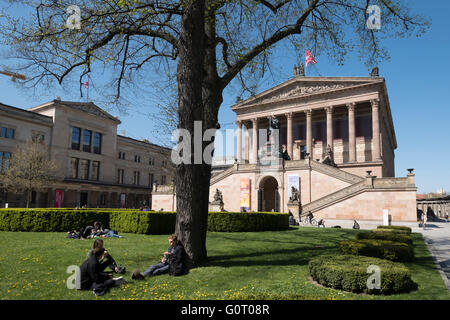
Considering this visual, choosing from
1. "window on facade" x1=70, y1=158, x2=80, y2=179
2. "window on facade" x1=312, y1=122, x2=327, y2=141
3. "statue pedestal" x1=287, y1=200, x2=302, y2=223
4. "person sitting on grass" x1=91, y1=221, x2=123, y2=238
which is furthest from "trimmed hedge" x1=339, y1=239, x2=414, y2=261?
"window on facade" x1=70, y1=158, x2=80, y2=179

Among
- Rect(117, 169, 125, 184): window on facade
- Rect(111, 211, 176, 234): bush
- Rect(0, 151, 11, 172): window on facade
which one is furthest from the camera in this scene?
Rect(117, 169, 125, 184): window on facade

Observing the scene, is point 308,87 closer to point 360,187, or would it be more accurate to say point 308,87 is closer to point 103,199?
point 360,187

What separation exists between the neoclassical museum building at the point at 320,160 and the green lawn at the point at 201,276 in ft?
58.8

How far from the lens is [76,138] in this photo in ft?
175

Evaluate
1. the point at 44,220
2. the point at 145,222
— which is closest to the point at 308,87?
the point at 145,222

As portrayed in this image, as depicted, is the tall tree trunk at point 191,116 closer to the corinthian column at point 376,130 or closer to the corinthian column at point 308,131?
the corinthian column at point 376,130

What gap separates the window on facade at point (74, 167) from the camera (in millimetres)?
51747

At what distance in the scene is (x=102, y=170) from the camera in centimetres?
5731

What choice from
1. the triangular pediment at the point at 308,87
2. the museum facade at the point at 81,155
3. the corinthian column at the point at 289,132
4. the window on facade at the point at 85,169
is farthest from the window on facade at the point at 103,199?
the corinthian column at the point at 289,132

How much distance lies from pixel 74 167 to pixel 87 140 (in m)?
5.68

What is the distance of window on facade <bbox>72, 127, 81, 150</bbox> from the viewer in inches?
2074

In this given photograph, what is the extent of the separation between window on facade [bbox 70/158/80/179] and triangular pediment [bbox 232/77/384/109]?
30.1 m

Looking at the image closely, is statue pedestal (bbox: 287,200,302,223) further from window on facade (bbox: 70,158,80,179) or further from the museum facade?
window on facade (bbox: 70,158,80,179)
